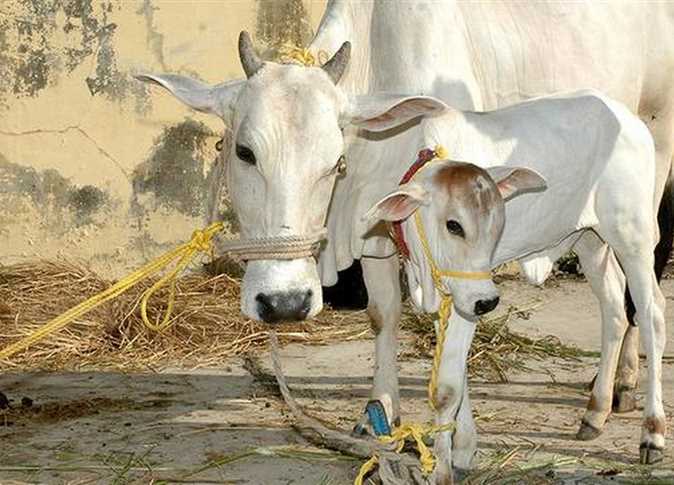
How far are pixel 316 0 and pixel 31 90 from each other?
5.30 feet

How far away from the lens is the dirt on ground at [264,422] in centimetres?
510

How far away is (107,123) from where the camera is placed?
25.8 feet

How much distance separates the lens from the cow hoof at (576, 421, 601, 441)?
552cm

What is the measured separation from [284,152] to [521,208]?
3.11 feet

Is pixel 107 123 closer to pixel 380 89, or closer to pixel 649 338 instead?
pixel 380 89

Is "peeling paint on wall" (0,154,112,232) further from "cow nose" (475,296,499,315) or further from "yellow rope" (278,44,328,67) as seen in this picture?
"cow nose" (475,296,499,315)

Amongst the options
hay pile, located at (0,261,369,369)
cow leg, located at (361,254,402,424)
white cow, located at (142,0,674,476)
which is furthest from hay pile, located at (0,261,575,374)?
white cow, located at (142,0,674,476)

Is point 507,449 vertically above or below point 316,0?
below

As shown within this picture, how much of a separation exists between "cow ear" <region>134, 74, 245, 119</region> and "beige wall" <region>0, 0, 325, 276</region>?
3.06 meters

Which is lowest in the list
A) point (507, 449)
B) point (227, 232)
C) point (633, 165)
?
point (507, 449)

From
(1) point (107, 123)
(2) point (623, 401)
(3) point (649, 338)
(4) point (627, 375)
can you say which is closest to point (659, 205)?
(4) point (627, 375)

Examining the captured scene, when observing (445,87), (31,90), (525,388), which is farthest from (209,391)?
(31,90)

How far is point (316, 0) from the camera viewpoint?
26.4 feet

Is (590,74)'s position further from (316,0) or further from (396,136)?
(316,0)
